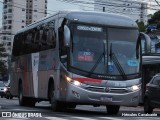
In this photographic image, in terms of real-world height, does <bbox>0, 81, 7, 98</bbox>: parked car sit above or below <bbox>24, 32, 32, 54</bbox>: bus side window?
below

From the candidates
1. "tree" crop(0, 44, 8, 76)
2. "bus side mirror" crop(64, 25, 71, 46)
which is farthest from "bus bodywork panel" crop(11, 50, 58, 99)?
"tree" crop(0, 44, 8, 76)

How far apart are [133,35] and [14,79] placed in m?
10.6

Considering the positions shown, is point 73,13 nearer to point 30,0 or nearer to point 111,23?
point 111,23

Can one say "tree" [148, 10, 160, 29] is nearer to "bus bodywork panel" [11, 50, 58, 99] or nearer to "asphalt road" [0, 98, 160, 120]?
"bus bodywork panel" [11, 50, 58, 99]

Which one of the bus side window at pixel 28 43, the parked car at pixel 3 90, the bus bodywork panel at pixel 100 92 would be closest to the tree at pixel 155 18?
the parked car at pixel 3 90

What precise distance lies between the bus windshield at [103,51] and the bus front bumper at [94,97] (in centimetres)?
74

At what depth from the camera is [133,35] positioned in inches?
755

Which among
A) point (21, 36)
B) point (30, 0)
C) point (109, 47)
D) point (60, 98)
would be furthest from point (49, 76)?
point (30, 0)

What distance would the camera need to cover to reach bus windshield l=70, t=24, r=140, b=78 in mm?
18328

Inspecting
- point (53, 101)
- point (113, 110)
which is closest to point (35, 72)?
point (53, 101)

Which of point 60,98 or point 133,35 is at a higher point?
point 133,35

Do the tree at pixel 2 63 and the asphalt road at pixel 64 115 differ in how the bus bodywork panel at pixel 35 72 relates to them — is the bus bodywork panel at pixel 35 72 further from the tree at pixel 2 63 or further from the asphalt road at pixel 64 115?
the tree at pixel 2 63

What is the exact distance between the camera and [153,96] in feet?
73.3

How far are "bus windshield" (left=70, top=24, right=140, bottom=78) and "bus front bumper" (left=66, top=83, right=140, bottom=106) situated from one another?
742mm
